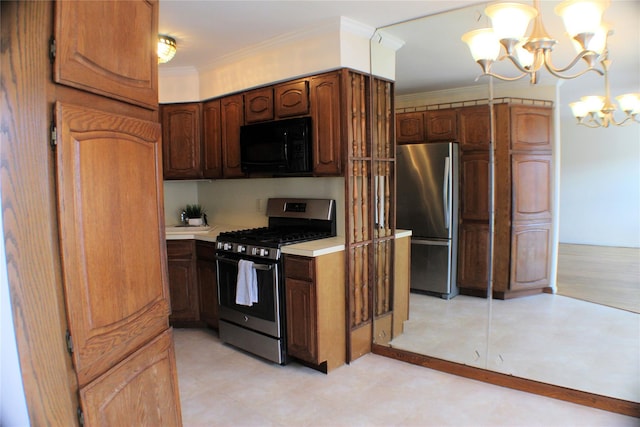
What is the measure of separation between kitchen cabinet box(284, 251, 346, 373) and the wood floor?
1.52m

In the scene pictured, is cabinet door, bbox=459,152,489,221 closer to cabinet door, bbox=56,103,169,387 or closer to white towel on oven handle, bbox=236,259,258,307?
white towel on oven handle, bbox=236,259,258,307

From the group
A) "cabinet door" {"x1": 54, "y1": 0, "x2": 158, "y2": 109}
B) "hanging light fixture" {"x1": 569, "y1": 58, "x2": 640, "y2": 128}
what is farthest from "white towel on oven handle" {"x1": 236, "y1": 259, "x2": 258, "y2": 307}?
"hanging light fixture" {"x1": 569, "y1": 58, "x2": 640, "y2": 128}

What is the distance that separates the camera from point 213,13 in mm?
2689

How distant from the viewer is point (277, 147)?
3.30 metres

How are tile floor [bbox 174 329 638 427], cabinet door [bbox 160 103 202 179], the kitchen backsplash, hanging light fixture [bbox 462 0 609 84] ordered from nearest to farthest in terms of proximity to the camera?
hanging light fixture [bbox 462 0 609 84]
tile floor [bbox 174 329 638 427]
the kitchen backsplash
cabinet door [bbox 160 103 202 179]

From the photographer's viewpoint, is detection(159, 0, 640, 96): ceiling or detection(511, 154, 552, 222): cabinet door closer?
detection(159, 0, 640, 96): ceiling

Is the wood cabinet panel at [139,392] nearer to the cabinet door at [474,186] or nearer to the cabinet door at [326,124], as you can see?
the cabinet door at [326,124]

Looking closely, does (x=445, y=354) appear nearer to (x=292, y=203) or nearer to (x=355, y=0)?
(x=292, y=203)

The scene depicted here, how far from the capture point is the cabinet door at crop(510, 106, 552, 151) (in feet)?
8.81

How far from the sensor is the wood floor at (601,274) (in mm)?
2527

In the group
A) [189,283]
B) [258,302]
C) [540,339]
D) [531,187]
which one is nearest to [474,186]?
[531,187]

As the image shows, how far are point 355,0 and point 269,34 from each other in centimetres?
82

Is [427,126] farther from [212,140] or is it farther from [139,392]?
[139,392]

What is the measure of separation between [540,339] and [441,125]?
1640 mm
